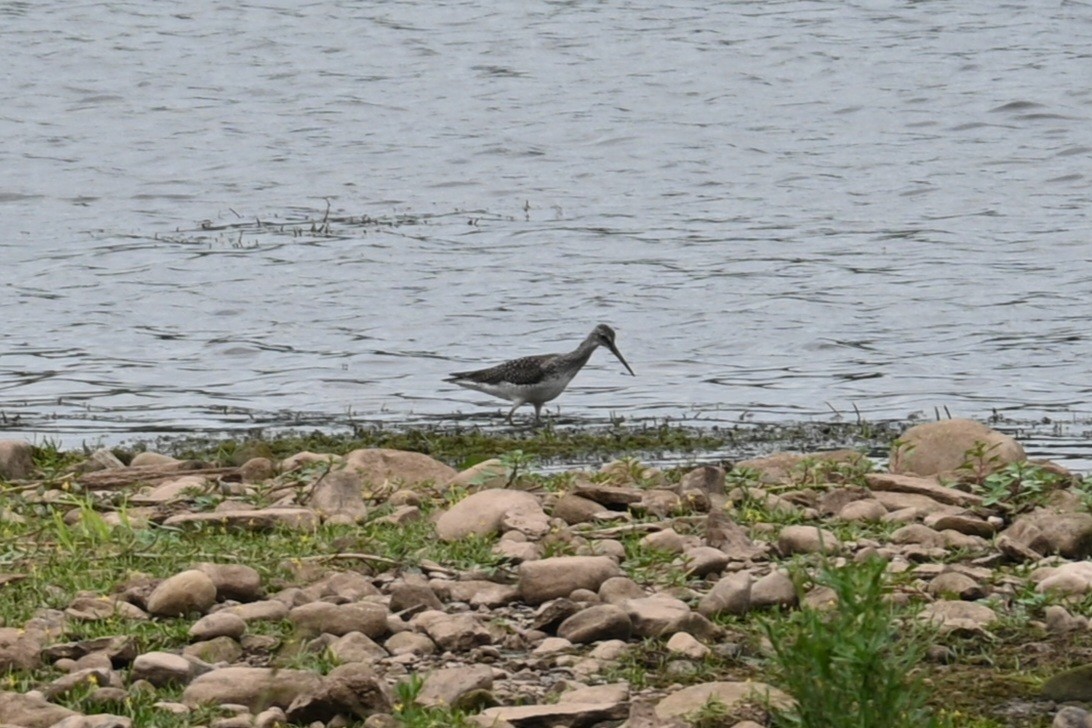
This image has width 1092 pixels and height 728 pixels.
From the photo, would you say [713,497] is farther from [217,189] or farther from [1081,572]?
[217,189]

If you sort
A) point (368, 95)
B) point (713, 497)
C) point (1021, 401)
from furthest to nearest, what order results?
1. point (368, 95)
2. point (1021, 401)
3. point (713, 497)

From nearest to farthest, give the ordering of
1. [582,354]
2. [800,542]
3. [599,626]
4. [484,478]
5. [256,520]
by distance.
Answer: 1. [599,626]
2. [800,542]
3. [256,520]
4. [484,478]
5. [582,354]

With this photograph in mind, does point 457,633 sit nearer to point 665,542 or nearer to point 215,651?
point 215,651

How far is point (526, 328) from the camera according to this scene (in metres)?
15.7

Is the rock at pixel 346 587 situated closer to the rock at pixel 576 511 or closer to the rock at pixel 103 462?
the rock at pixel 576 511

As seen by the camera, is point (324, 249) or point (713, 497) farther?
point (324, 249)

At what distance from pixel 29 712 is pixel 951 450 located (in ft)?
14.8

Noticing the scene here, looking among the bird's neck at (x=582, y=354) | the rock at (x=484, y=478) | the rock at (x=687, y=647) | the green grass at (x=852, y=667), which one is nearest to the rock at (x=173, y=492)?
the rock at (x=484, y=478)

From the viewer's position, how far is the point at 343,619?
18.3 ft

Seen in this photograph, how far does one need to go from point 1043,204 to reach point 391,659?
52.3 feet

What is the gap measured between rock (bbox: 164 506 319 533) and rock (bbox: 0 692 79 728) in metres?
2.17

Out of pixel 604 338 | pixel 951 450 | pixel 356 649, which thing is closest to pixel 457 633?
pixel 356 649

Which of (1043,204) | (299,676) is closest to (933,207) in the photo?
(1043,204)

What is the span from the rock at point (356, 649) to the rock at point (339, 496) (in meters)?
1.83
